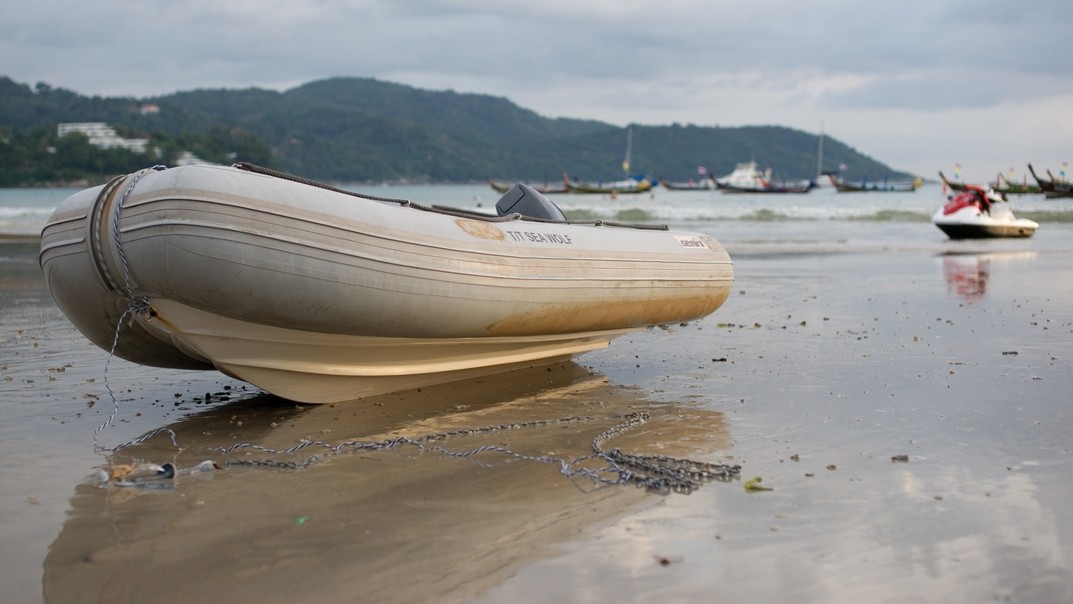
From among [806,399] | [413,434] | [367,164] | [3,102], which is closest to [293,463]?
[413,434]

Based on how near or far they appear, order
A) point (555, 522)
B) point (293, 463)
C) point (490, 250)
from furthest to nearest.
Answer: point (490, 250)
point (293, 463)
point (555, 522)

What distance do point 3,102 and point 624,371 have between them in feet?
449

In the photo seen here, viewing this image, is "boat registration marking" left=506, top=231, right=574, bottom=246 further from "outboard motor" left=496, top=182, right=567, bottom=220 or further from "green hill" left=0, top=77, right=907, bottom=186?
"green hill" left=0, top=77, right=907, bottom=186

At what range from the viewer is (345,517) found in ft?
14.5

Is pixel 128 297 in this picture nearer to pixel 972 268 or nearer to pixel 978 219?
pixel 972 268

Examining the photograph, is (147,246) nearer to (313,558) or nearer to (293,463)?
(293,463)

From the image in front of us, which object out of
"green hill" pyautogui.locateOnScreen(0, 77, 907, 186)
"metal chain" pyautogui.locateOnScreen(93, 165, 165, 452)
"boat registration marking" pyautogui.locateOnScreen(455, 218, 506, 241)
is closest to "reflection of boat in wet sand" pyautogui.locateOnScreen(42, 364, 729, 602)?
"metal chain" pyautogui.locateOnScreen(93, 165, 165, 452)

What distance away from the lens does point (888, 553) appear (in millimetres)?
4012

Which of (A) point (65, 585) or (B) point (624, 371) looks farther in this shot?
(B) point (624, 371)

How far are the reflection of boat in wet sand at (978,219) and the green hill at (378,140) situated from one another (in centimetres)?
6679

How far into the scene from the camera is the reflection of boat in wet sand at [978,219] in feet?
81.5

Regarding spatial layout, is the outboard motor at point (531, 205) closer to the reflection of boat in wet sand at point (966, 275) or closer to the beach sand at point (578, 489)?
the beach sand at point (578, 489)

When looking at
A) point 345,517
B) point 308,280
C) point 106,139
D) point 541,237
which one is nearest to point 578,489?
point 345,517

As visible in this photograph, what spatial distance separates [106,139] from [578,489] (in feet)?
343
